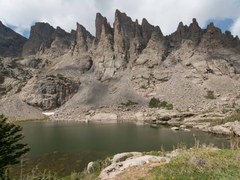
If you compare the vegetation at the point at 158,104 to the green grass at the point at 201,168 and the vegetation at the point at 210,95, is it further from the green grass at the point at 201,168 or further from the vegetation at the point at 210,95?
the green grass at the point at 201,168

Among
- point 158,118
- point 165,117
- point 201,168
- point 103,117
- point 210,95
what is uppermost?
point 210,95

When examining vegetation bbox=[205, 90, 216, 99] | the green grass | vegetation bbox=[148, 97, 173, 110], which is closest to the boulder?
vegetation bbox=[148, 97, 173, 110]

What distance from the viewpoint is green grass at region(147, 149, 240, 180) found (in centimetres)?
1561

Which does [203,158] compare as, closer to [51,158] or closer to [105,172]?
[105,172]

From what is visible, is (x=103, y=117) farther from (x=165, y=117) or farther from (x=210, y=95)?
(x=210, y=95)

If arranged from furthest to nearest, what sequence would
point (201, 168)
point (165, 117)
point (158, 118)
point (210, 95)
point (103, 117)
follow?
point (210, 95)
point (103, 117)
point (158, 118)
point (165, 117)
point (201, 168)

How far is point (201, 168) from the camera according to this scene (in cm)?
1711

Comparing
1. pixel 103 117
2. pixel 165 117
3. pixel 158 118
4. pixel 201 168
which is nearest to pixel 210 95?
pixel 165 117

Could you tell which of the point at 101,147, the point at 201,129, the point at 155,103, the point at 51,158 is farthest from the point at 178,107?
the point at 51,158

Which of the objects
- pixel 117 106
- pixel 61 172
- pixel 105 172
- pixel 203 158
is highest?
pixel 117 106

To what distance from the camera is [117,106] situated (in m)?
185

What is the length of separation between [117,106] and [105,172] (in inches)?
6397

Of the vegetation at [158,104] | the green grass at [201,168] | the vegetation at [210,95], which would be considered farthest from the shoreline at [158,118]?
the green grass at [201,168]

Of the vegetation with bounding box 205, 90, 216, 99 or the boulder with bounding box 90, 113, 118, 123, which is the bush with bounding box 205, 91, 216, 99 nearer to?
the vegetation with bounding box 205, 90, 216, 99
